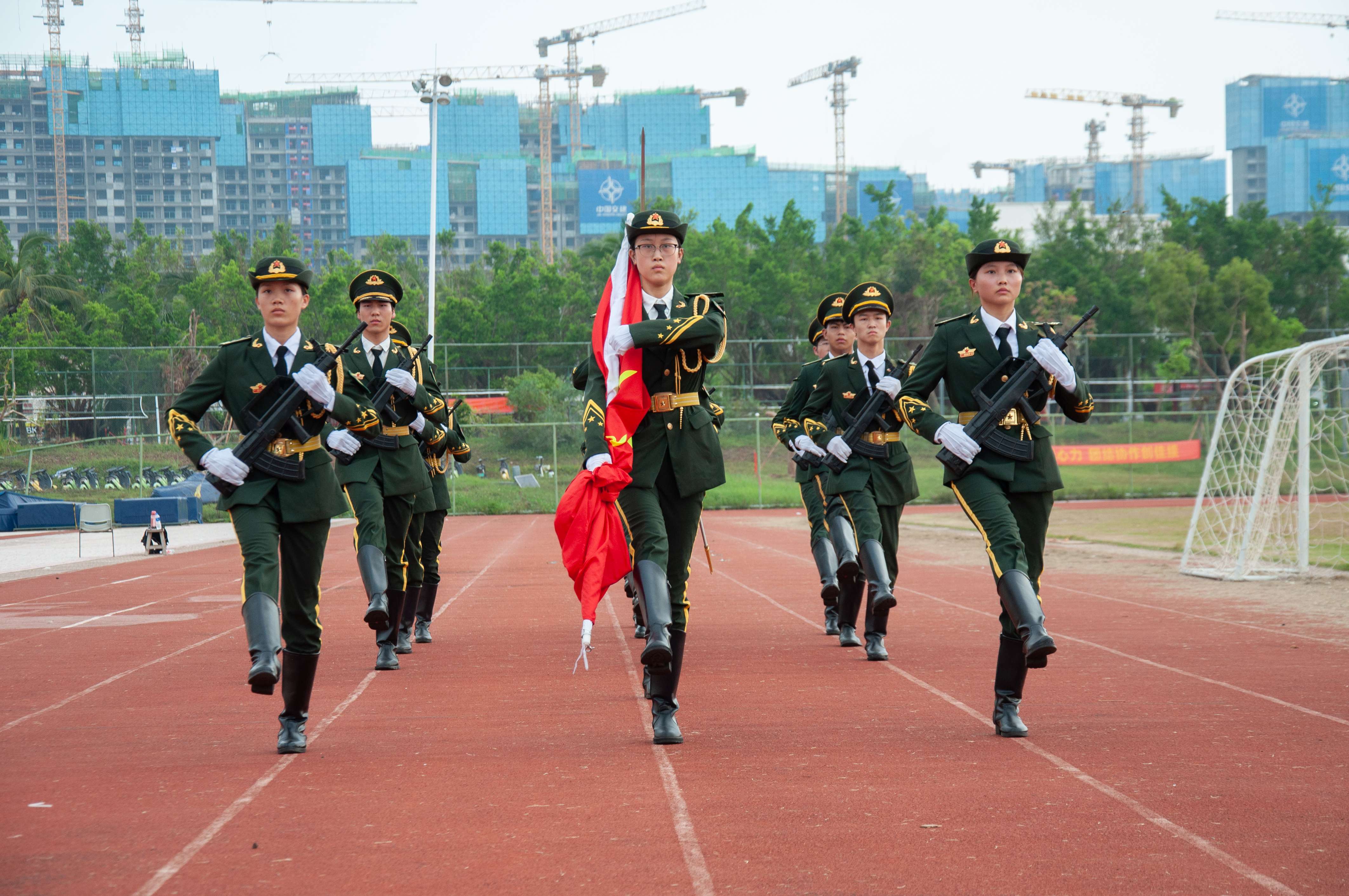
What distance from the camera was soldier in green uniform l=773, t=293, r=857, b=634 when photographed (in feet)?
Result: 29.3

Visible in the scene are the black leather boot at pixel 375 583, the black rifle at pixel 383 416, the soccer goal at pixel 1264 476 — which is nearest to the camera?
the black leather boot at pixel 375 583

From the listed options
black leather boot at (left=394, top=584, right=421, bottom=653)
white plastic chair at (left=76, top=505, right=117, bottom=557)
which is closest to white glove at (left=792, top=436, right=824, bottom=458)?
black leather boot at (left=394, top=584, right=421, bottom=653)

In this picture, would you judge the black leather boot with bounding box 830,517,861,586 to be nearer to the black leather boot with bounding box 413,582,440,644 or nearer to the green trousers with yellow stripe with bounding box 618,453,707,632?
the green trousers with yellow stripe with bounding box 618,453,707,632

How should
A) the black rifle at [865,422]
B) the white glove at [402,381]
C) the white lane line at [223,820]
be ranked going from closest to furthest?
the white lane line at [223,820], the white glove at [402,381], the black rifle at [865,422]

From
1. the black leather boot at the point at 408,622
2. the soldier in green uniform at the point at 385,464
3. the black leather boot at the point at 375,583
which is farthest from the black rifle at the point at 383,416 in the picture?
the black leather boot at the point at 408,622

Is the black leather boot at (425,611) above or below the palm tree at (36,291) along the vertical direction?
below

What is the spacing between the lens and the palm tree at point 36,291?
58625 mm

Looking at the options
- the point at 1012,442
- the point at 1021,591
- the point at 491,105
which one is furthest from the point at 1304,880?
the point at 491,105

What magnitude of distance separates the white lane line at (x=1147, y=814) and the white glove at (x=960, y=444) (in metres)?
1.27

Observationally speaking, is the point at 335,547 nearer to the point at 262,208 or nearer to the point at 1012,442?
the point at 1012,442

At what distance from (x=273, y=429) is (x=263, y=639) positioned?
0.90 meters

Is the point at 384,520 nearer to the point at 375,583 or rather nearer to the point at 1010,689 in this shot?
the point at 375,583

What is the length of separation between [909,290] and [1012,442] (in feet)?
181

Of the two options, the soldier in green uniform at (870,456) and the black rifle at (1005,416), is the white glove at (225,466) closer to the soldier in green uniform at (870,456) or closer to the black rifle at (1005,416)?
the black rifle at (1005,416)
